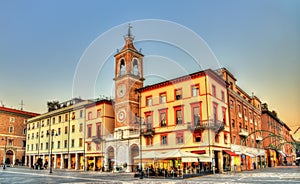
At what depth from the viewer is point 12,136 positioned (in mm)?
74438

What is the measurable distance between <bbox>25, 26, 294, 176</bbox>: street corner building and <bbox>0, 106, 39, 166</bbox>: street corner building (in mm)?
19247

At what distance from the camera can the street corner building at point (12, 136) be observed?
7219 centimetres

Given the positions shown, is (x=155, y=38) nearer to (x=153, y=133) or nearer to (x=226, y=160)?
(x=153, y=133)

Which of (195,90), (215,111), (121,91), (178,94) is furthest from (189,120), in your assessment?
(121,91)

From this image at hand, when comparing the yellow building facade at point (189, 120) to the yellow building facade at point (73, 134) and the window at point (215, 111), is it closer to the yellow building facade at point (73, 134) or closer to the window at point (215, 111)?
the window at point (215, 111)

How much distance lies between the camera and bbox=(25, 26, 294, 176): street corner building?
1396 inches

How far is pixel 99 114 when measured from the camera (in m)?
50.7

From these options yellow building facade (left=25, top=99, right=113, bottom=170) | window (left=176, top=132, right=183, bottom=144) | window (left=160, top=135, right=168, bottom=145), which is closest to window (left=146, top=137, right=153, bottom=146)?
window (left=160, top=135, right=168, bottom=145)

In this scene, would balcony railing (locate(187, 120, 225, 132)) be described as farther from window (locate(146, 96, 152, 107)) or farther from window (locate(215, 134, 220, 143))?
window (locate(146, 96, 152, 107))

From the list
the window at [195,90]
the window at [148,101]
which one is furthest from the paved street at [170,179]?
the window at [148,101]

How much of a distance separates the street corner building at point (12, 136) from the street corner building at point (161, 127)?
19.2 meters

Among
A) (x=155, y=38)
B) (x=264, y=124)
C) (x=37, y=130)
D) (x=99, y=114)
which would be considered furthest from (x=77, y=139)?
(x=264, y=124)

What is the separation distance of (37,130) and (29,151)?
20.7 ft

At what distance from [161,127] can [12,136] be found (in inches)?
2041
